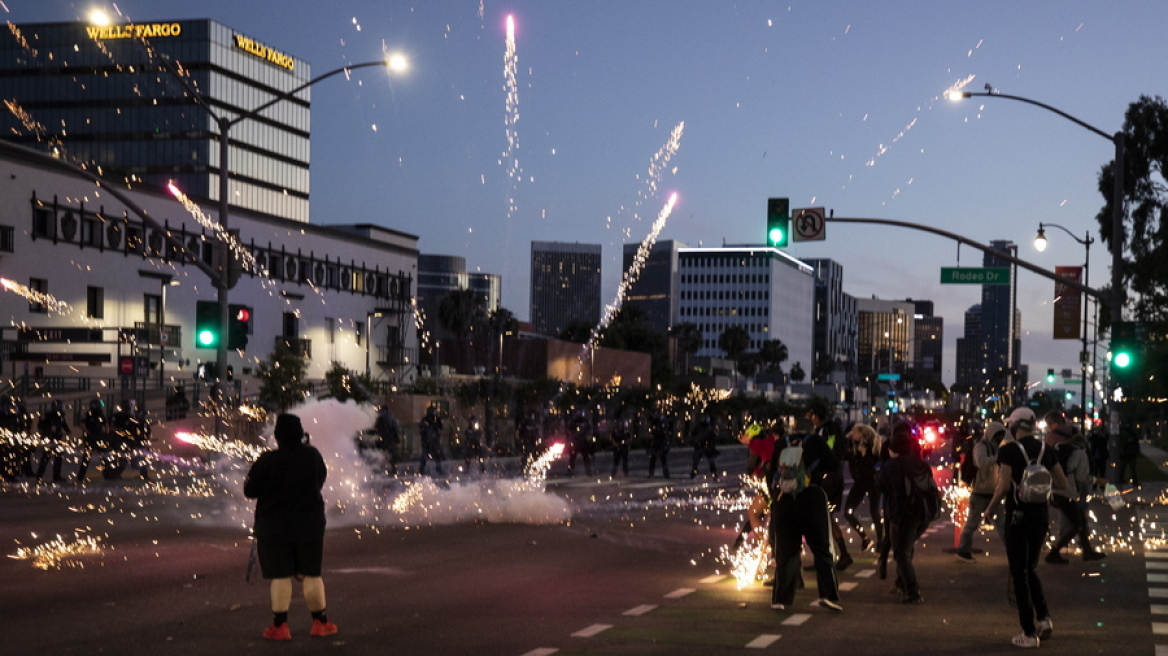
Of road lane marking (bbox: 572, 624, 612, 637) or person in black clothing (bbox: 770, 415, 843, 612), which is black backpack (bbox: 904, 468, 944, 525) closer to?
person in black clothing (bbox: 770, 415, 843, 612)

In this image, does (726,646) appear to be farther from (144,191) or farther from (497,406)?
(144,191)

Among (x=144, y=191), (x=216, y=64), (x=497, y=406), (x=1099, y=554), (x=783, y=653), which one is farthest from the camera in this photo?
(x=216, y=64)

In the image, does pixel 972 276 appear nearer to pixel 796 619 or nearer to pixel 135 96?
pixel 796 619

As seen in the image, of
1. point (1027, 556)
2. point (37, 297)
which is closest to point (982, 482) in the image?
point (1027, 556)

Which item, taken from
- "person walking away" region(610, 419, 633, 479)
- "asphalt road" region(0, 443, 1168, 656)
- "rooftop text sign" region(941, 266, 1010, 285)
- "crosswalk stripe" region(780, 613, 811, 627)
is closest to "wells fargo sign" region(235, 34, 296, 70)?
"person walking away" region(610, 419, 633, 479)

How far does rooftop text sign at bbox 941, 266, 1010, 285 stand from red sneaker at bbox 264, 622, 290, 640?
2225cm

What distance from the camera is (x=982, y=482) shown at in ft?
51.9

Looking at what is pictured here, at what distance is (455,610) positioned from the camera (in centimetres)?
1098

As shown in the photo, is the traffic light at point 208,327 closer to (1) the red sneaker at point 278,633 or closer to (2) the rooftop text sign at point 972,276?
(2) the rooftop text sign at point 972,276

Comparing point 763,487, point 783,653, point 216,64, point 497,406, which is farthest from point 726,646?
point 216,64

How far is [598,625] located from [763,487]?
3.05 meters

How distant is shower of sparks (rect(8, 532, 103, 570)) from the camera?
45.2ft

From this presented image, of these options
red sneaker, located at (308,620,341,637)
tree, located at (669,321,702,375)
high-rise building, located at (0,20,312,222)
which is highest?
high-rise building, located at (0,20,312,222)

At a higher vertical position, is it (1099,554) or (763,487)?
(763,487)
